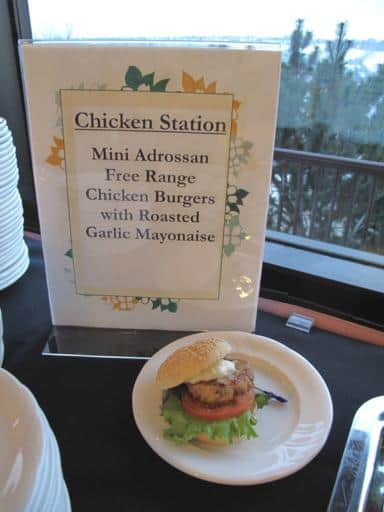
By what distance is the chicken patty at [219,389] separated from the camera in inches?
26.0

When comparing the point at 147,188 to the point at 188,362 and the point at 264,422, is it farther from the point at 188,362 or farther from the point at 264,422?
the point at 264,422

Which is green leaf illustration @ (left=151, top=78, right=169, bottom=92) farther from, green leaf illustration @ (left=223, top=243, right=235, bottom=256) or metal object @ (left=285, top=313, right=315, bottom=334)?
metal object @ (left=285, top=313, right=315, bottom=334)

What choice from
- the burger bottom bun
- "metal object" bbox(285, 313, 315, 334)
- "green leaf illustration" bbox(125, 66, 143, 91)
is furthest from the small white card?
the burger bottom bun

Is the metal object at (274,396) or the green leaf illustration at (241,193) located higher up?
the green leaf illustration at (241,193)

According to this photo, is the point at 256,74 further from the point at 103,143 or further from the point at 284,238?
the point at 284,238

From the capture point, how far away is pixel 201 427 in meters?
0.63

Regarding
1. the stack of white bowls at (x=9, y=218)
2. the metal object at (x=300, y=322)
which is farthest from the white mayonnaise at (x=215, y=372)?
the stack of white bowls at (x=9, y=218)

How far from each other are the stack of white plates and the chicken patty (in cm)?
23

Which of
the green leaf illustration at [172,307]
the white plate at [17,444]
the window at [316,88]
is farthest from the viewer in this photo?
the window at [316,88]

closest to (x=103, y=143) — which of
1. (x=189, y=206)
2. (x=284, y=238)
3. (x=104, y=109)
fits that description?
(x=104, y=109)

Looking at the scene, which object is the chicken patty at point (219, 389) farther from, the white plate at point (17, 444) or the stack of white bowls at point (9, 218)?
the stack of white bowls at point (9, 218)

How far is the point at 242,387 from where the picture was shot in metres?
0.67

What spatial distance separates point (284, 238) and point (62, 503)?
34.9 inches

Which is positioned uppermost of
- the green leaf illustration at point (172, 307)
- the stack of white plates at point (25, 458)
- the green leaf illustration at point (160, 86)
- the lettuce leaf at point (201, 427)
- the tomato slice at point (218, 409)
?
the green leaf illustration at point (160, 86)
